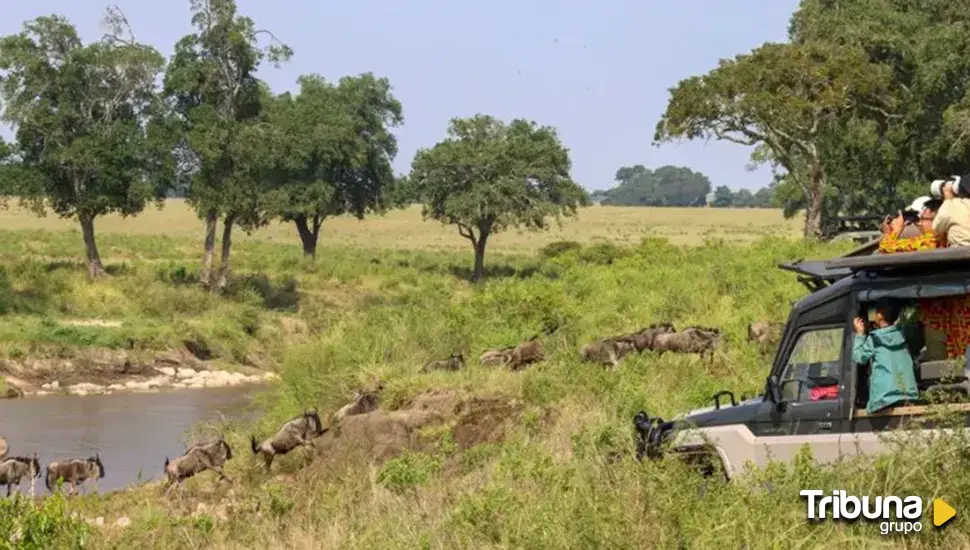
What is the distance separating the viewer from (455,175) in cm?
5569

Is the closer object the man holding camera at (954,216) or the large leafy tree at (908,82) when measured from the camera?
the man holding camera at (954,216)

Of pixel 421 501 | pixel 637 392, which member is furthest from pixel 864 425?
pixel 637 392

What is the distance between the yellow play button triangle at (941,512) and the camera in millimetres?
7266

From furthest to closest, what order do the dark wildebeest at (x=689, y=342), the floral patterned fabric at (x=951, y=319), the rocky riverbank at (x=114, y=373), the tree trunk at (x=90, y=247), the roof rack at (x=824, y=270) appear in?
the tree trunk at (x=90, y=247) → the rocky riverbank at (x=114, y=373) → the dark wildebeest at (x=689, y=342) → the roof rack at (x=824, y=270) → the floral patterned fabric at (x=951, y=319)

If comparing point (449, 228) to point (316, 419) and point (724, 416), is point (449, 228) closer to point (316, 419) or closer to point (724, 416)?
point (316, 419)

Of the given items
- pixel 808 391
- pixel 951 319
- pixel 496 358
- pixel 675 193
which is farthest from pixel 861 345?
pixel 675 193

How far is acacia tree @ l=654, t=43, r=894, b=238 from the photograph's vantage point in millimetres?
35719

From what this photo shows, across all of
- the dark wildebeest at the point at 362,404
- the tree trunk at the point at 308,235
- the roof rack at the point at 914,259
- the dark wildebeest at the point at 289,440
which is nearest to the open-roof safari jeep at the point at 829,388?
the roof rack at the point at 914,259

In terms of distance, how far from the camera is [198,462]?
16125 millimetres

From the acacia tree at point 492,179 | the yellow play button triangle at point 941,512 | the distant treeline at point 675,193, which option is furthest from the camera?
the distant treeline at point 675,193

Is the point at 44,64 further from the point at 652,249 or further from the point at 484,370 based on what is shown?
the point at 484,370

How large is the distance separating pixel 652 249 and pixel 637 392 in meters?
20.4

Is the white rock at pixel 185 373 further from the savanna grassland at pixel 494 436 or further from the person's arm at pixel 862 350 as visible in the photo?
the person's arm at pixel 862 350

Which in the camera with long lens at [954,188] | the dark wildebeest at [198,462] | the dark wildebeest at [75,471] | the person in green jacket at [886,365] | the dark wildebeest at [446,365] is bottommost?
the dark wildebeest at [75,471]
